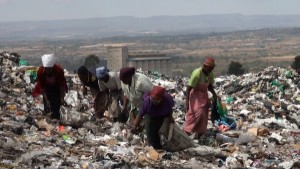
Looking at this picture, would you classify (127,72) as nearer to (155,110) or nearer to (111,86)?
(155,110)

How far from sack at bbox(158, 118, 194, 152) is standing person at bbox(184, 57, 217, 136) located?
890 millimetres

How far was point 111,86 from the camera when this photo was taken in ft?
26.8

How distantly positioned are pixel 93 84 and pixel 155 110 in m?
2.14

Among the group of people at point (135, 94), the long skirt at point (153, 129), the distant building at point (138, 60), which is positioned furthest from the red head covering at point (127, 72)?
the distant building at point (138, 60)

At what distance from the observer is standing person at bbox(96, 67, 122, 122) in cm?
795

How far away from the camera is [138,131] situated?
283 inches

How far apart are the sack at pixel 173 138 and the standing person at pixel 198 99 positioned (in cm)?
89

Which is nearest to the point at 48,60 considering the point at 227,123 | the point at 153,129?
the point at 153,129

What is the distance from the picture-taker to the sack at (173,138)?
6633mm

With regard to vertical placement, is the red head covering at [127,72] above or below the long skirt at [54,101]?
above

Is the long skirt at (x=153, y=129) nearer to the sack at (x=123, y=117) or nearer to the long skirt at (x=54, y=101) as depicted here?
the sack at (x=123, y=117)

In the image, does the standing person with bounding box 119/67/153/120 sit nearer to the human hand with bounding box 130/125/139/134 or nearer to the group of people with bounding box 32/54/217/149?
the group of people with bounding box 32/54/217/149

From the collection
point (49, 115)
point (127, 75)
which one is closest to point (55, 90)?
point (49, 115)

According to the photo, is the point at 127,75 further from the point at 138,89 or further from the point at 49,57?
the point at 49,57
